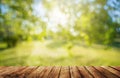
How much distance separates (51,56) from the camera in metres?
11.8

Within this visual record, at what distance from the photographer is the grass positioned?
10.7m

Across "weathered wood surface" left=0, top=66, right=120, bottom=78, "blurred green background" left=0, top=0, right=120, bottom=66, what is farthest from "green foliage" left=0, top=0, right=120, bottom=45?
"weathered wood surface" left=0, top=66, right=120, bottom=78

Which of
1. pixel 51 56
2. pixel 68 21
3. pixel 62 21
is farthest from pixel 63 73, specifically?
pixel 51 56

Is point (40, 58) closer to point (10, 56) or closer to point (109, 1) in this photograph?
point (10, 56)

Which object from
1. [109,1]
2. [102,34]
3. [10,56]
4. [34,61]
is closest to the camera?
[109,1]

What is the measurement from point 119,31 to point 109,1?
1145mm

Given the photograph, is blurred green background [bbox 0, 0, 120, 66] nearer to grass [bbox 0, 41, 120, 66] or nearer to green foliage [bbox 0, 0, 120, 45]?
green foliage [bbox 0, 0, 120, 45]

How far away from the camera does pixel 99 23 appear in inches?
296

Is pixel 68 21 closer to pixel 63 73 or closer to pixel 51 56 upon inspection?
pixel 51 56

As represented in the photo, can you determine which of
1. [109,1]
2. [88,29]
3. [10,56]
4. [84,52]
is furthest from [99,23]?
[10,56]

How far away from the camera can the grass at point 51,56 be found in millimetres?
10664

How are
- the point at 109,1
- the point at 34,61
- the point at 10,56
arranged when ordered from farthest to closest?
the point at 10,56
the point at 34,61
the point at 109,1

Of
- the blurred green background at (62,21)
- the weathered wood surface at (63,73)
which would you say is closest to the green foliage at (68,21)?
the blurred green background at (62,21)

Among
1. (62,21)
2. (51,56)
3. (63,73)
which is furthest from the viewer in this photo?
(51,56)
